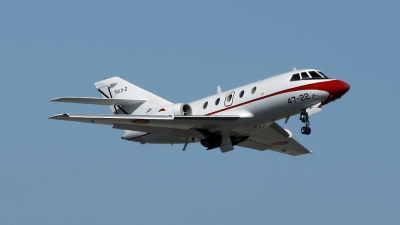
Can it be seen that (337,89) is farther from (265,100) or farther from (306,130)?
(265,100)

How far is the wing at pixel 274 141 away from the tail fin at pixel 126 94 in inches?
182

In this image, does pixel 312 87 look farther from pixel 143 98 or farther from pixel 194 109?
pixel 143 98

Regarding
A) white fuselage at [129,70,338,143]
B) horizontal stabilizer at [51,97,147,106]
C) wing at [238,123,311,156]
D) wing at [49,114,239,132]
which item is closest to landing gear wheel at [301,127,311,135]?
white fuselage at [129,70,338,143]

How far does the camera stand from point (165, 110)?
38156mm

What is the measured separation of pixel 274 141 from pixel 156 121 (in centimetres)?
719

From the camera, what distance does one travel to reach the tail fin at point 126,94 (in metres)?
41.1

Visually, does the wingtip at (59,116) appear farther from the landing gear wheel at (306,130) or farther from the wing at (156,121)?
the landing gear wheel at (306,130)

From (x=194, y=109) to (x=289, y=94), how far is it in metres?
5.05

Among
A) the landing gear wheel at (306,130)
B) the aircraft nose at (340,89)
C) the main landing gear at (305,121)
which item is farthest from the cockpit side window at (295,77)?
the landing gear wheel at (306,130)

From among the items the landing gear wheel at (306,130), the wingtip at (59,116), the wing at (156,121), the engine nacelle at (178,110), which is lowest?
the landing gear wheel at (306,130)

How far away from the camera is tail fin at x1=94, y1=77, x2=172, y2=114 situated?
41125 millimetres

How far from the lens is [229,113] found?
36.7 metres

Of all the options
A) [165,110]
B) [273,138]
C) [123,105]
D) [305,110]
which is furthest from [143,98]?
[305,110]

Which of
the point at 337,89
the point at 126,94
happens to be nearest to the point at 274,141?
the point at 337,89
